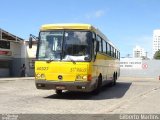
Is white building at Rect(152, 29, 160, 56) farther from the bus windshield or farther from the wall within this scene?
the bus windshield

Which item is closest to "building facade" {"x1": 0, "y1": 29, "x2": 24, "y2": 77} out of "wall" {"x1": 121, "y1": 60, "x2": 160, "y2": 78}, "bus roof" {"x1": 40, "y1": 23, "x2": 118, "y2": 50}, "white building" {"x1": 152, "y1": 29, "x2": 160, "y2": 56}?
"wall" {"x1": 121, "y1": 60, "x2": 160, "y2": 78}

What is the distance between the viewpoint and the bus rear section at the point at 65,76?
17875 mm

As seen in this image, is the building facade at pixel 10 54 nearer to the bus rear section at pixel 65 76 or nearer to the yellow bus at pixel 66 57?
the yellow bus at pixel 66 57

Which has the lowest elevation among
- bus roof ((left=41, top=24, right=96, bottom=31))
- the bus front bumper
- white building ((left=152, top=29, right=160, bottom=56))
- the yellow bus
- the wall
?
the wall

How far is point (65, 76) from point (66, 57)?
83cm

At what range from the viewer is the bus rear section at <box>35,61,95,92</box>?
704 inches

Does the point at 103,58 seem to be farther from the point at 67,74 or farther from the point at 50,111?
the point at 50,111

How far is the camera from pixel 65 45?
1822 centimetres

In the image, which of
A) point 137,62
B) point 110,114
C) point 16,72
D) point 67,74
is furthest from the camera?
point 137,62

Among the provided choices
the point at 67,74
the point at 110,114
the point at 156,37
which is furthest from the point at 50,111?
the point at 156,37

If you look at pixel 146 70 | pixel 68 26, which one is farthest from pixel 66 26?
pixel 146 70

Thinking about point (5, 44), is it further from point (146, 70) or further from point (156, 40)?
point (156, 40)

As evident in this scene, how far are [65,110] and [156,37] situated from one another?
18397cm

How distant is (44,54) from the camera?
60.2ft
